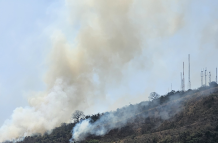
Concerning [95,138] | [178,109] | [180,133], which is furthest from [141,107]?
[180,133]

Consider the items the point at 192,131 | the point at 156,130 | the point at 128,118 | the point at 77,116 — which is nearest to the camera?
the point at 192,131

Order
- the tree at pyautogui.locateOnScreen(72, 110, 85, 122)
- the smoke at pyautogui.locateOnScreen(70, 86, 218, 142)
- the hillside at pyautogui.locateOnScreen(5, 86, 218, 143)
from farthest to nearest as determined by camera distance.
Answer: the tree at pyautogui.locateOnScreen(72, 110, 85, 122), the smoke at pyautogui.locateOnScreen(70, 86, 218, 142), the hillside at pyautogui.locateOnScreen(5, 86, 218, 143)

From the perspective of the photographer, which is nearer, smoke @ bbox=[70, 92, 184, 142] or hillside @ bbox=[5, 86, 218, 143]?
hillside @ bbox=[5, 86, 218, 143]

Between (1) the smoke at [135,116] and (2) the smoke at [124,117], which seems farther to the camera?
(2) the smoke at [124,117]

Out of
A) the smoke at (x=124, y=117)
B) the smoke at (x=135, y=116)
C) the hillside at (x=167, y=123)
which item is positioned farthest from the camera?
the smoke at (x=124, y=117)

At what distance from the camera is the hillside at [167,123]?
8300cm

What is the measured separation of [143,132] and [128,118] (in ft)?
48.9

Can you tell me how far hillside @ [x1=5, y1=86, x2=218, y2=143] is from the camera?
83.0 m

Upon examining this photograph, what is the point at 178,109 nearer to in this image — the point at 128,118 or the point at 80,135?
the point at 128,118

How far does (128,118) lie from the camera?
388 feet

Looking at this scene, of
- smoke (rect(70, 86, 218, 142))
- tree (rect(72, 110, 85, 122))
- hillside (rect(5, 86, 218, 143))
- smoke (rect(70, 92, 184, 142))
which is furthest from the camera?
tree (rect(72, 110, 85, 122))

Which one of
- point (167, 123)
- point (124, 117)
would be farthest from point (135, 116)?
point (167, 123)

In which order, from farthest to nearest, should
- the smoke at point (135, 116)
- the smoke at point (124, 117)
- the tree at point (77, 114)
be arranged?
the tree at point (77, 114) < the smoke at point (124, 117) < the smoke at point (135, 116)

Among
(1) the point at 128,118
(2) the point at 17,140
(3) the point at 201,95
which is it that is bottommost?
(2) the point at 17,140
